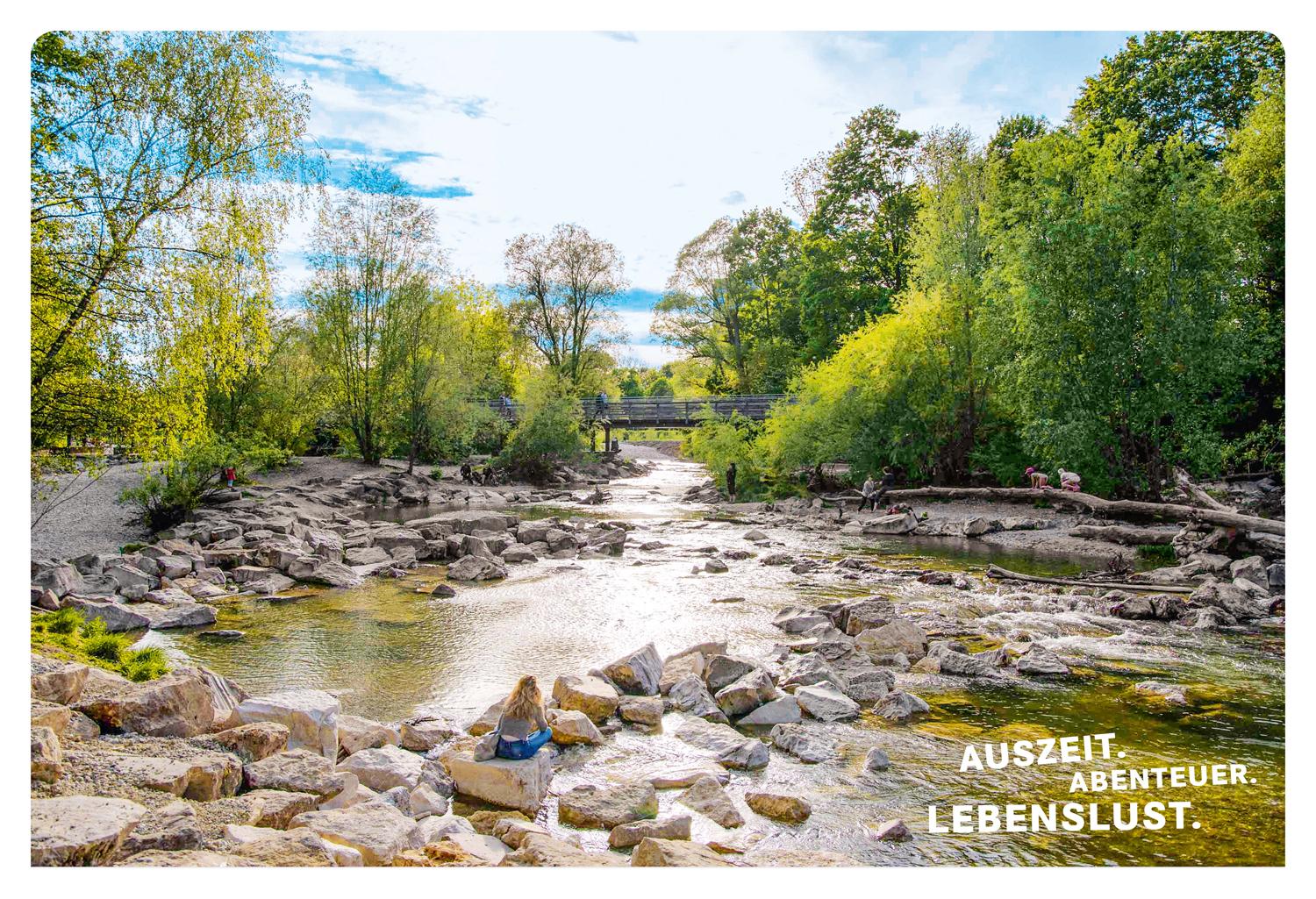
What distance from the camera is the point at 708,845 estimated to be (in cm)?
345

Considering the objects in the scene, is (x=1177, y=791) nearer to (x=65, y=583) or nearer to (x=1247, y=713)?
(x=1247, y=713)

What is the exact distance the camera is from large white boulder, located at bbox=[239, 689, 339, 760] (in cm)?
441

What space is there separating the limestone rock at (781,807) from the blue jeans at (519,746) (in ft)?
3.90

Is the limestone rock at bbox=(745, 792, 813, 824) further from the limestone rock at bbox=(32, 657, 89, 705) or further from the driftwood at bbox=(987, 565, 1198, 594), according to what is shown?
the driftwood at bbox=(987, 565, 1198, 594)

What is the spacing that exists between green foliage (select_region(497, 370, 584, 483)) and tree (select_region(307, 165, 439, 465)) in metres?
4.34

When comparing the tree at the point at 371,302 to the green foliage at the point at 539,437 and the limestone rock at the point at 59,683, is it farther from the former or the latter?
the limestone rock at the point at 59,683

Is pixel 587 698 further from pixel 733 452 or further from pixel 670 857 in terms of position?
pixel 733 452

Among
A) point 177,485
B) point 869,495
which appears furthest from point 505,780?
point 869,495

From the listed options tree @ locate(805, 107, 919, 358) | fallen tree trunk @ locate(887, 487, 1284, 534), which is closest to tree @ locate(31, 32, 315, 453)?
fallen tree trunk @ locate(887, 487, 1284, 534)

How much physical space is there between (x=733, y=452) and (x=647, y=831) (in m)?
20.6

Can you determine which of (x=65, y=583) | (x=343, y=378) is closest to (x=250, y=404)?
(x=343, y=378)

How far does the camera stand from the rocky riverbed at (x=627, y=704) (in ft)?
10.5

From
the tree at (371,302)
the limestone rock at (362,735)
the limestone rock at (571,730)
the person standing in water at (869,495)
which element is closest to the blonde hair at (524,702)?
the limestone rock at (571,730)

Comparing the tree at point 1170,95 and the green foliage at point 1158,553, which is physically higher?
the tree at point 1170,95
